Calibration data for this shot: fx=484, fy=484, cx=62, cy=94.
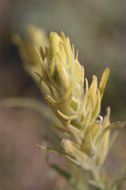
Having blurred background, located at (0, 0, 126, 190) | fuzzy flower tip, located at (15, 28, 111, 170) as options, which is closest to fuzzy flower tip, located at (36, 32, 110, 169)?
fuzzy flower tip, located at (15, 28, 111, 170)

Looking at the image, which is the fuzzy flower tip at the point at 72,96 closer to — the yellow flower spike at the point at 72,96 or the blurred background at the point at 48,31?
the yellow flower spike at the point at 72,96

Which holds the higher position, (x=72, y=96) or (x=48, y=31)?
(x=48, y=31)

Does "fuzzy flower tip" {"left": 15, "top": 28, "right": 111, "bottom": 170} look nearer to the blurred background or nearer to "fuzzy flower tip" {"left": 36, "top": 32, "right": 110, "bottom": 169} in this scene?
"fuzzy flower tip" {"left": 36, "top": 32, "right": 110, "bottom": 169}

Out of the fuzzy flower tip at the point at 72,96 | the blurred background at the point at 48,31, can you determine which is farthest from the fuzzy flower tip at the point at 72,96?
the blurred background at the point at 48,31

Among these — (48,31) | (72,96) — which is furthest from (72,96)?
(48,31)

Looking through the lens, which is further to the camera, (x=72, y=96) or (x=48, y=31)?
(x=48, y=31)

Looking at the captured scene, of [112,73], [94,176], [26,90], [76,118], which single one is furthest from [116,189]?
[26,90]

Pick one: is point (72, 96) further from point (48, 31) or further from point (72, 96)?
point (48, 31)
